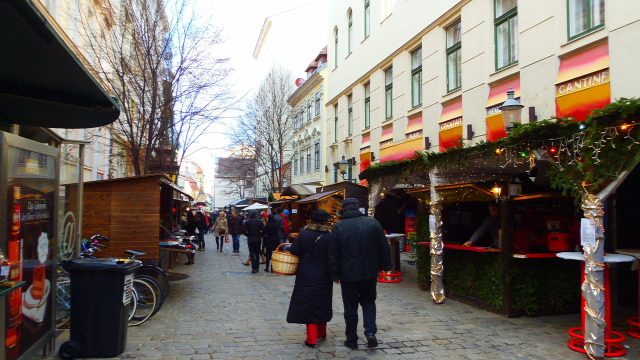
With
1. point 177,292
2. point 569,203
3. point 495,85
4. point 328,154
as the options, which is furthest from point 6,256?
point 328,154

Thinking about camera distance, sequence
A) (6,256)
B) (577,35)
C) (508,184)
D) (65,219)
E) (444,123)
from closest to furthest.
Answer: (6,256)
(65,219)
(508,184)
(577,35)
(444,123)

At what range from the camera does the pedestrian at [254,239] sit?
43.1ft

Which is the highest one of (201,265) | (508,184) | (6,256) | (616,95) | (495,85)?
(495,85)

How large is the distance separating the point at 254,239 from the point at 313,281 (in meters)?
7.89

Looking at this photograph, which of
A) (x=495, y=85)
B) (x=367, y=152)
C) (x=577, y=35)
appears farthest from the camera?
(x=367, y=152)

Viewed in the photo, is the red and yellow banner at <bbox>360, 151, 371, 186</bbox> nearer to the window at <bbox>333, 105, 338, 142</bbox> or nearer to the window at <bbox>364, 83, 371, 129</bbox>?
the window at <bbox>364, 83, 371, 129</bbox>

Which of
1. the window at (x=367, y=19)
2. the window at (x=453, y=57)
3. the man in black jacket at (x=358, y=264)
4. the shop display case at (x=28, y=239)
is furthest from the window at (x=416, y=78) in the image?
the shop display case at (x=28, y=239)

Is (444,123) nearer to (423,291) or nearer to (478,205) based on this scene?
(478,205)

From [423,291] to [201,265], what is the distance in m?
7.97

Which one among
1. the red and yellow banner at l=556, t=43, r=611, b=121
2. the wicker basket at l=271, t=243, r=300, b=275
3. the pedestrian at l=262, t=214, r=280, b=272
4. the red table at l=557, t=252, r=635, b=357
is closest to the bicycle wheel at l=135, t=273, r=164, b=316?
the wicker basket at l=271, t=243, r=300, b=275

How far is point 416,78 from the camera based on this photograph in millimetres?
15828

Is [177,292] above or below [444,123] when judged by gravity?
below

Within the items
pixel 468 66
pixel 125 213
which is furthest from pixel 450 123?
pixel 125 213

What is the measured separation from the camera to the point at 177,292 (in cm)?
981
